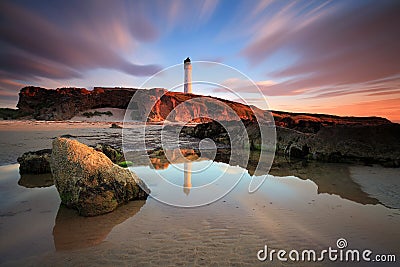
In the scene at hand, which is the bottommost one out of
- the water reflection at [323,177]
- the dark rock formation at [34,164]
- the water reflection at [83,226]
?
the water reflection at [83,226]

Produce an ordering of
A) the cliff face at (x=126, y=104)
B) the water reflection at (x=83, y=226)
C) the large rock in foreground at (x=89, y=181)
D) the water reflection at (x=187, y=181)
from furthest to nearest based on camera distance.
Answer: the cliff face at (x=126, y=104) < the water reflection at (x=187, y=181) < the large rock in foreground at (x=89, y=181) < the water reflection at (x=83, y=226)

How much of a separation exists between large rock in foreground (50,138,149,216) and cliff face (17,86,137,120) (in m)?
36.9

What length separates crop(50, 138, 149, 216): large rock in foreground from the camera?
131 inches

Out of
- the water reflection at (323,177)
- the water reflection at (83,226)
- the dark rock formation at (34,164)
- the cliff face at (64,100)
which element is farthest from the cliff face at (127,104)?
the water reflection at (83,226)

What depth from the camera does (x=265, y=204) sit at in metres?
3.92

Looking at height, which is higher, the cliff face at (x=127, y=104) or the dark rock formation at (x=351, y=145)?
the cliff face at (x=127, y=104)

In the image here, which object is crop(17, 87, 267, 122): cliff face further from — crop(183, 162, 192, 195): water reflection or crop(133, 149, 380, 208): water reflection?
crop(183, 162, 192, 195): water reflection

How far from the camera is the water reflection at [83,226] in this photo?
2.53 metres

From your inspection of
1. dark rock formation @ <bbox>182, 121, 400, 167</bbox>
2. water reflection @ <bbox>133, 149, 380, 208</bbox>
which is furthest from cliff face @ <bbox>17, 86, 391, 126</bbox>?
water reflection @ <bbox>133, 149, 380, 208</bbox>

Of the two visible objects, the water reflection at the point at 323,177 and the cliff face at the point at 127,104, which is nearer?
the water reflection at the point at 323,177

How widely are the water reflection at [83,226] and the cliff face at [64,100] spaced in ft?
124

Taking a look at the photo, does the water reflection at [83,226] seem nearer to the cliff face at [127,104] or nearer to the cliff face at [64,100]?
the cliff face at [127,104]

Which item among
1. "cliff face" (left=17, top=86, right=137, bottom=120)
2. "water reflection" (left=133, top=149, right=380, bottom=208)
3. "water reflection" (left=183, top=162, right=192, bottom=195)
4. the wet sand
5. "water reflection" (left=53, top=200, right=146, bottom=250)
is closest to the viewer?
the wet sand

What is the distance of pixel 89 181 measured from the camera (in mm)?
3498
